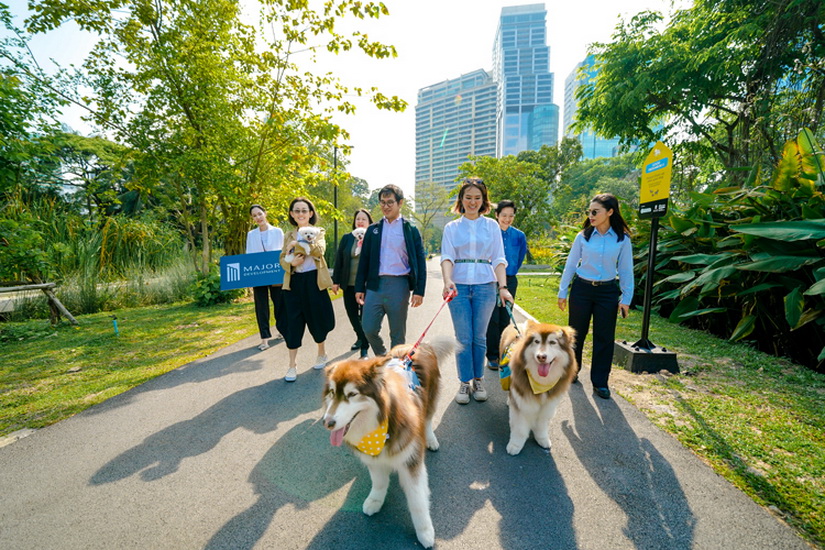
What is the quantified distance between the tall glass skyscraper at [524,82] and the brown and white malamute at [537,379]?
381 ft

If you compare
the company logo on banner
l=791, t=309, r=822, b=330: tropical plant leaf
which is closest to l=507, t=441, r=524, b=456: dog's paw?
l=791, t=309, r=822, b=330: tropical plant leaf

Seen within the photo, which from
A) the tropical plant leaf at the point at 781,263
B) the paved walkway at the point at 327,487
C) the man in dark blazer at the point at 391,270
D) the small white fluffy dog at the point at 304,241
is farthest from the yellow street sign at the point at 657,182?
the small white fluffy dog at the point at 304,241

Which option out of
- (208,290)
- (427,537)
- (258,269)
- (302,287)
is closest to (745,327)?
(427,537)

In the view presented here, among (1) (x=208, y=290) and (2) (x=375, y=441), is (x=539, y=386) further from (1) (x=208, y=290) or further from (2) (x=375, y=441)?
(1) (x=208, y=290)

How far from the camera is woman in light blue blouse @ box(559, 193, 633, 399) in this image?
3453mm

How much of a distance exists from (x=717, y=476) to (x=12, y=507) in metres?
4.70

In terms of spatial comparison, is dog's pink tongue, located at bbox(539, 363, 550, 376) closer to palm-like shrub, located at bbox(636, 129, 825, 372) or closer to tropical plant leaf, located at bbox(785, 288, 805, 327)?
palm-like shrub, located at bbox(636, 129, 825, 372)

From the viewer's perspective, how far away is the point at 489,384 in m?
4.01

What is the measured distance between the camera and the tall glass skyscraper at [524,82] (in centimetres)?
10925

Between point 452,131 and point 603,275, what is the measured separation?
10381 cm

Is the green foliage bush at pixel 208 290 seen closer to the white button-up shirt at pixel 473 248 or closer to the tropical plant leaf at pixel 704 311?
the white button-up shirt at pixel 473 248

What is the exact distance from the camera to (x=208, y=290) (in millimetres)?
8570

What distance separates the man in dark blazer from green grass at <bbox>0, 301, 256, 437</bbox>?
10.0 ft

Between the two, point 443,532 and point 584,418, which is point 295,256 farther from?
point 584,418
